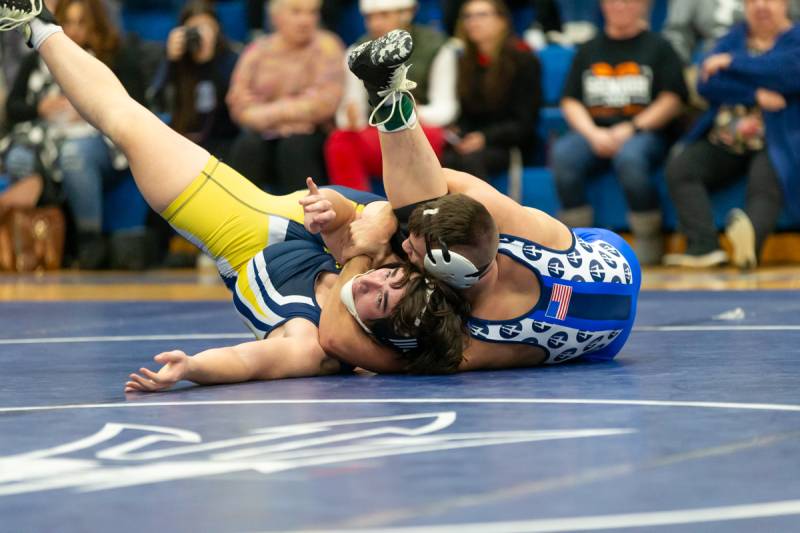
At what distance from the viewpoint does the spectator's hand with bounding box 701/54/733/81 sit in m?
7.04

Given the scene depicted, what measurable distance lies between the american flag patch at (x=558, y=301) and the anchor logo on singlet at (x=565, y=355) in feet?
0.48

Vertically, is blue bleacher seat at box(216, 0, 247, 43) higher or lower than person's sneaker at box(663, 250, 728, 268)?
higher

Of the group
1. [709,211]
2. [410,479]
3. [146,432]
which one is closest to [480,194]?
[146,432]

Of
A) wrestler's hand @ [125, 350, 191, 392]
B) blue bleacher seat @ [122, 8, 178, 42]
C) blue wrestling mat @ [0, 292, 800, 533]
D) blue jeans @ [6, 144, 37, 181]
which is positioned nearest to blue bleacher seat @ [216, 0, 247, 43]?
blue bleacher seat @ [122, 8, 178, 42]

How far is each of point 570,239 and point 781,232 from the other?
400cm

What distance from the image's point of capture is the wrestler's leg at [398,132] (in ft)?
11.6

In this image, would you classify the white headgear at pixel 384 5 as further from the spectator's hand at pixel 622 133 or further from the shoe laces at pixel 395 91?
the shoe laces at pixel 395 91

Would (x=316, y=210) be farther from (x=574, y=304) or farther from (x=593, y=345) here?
(x=593, y=345)

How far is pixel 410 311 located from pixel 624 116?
4.33 m

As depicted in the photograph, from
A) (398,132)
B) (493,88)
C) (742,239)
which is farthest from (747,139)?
(398,132)

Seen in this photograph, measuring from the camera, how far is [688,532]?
1950 millimetres

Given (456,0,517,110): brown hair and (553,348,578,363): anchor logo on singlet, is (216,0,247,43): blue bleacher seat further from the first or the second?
(553,348,578,363): anchor logo on singlet

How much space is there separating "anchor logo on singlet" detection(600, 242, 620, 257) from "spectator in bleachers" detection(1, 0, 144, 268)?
15.8ft

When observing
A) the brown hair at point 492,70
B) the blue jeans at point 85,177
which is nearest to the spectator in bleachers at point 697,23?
the brown hair at point 492,70
